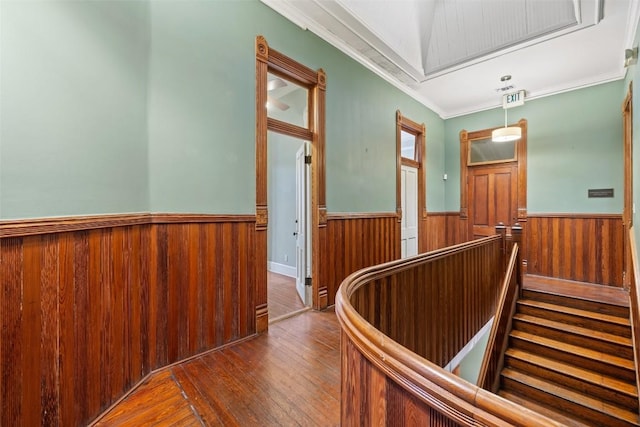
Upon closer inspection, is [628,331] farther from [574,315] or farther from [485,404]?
[485,404]

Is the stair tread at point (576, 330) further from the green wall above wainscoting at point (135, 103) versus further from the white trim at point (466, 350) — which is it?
the green wall above wainscoting at point (135, 103)

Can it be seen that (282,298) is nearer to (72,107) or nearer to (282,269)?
(282,269)

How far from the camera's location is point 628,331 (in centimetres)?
318

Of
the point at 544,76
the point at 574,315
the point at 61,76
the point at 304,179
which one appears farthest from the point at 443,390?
the point at 544,76

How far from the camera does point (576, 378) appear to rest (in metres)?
3.02

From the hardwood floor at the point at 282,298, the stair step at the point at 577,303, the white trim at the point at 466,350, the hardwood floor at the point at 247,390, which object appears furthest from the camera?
the stair step at the point at 577,303

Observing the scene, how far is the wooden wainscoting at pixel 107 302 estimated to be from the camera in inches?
52.2

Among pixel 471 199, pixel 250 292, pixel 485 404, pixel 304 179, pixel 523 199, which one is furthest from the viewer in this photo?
pixel 471 199

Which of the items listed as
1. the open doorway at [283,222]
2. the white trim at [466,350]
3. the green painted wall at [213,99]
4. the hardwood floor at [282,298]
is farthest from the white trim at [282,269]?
the white trim at [466,350]

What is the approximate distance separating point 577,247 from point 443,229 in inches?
81.6

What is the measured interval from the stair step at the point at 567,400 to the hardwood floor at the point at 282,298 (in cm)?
260

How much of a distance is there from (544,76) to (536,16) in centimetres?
148

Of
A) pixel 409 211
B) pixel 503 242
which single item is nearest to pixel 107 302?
pixel 503 242

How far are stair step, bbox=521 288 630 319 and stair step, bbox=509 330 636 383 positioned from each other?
22.6 inches
